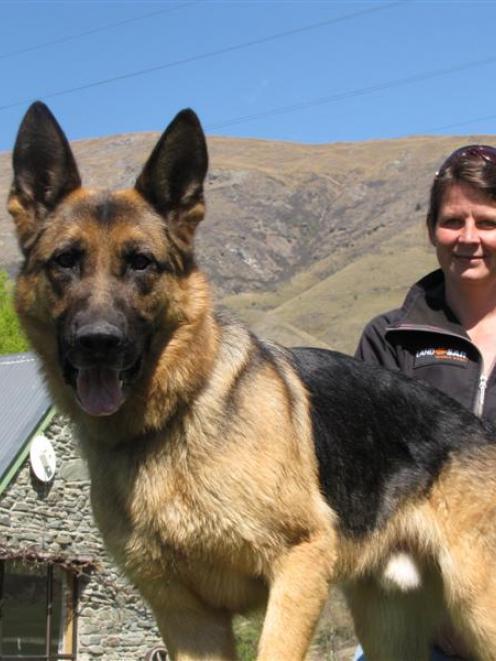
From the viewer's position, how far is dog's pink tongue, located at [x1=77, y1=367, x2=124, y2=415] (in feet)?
15.0

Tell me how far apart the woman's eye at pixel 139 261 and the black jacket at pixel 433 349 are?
1.58m

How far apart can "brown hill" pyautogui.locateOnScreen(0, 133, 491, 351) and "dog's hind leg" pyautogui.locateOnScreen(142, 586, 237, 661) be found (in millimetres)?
89806

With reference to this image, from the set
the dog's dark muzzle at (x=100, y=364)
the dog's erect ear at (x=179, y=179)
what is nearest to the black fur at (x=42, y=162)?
the dog's erect ear at (x=179, y=179)

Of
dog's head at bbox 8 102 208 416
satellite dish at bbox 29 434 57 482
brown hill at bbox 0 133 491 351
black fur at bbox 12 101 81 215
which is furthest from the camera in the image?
brown hill at bbox 0 133 491 351

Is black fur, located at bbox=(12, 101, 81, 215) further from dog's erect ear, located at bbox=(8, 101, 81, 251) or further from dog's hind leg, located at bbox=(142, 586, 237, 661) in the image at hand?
dog's hind leg, located at bbox=(142, 586, 237, 661)

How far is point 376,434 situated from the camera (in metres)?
5.24

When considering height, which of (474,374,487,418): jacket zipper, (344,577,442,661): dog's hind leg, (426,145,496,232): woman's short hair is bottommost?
(344,577,442,661): dog's hind leg

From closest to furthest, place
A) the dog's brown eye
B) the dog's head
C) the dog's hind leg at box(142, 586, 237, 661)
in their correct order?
the dog's head < the dog's brown eye < the dog's hind leg at box(142, 586, 237, 661)

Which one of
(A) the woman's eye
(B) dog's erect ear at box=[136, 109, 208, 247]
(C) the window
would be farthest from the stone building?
(A) the woman's eye

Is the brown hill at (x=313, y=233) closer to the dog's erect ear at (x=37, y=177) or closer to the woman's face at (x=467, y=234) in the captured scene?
the woman's face at (x=467, y=234)

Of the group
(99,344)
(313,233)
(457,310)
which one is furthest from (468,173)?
(313,233)

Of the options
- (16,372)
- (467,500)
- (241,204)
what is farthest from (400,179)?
(467,500)

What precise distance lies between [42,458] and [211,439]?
18.3 meters

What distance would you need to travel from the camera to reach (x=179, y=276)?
15.8 ft
